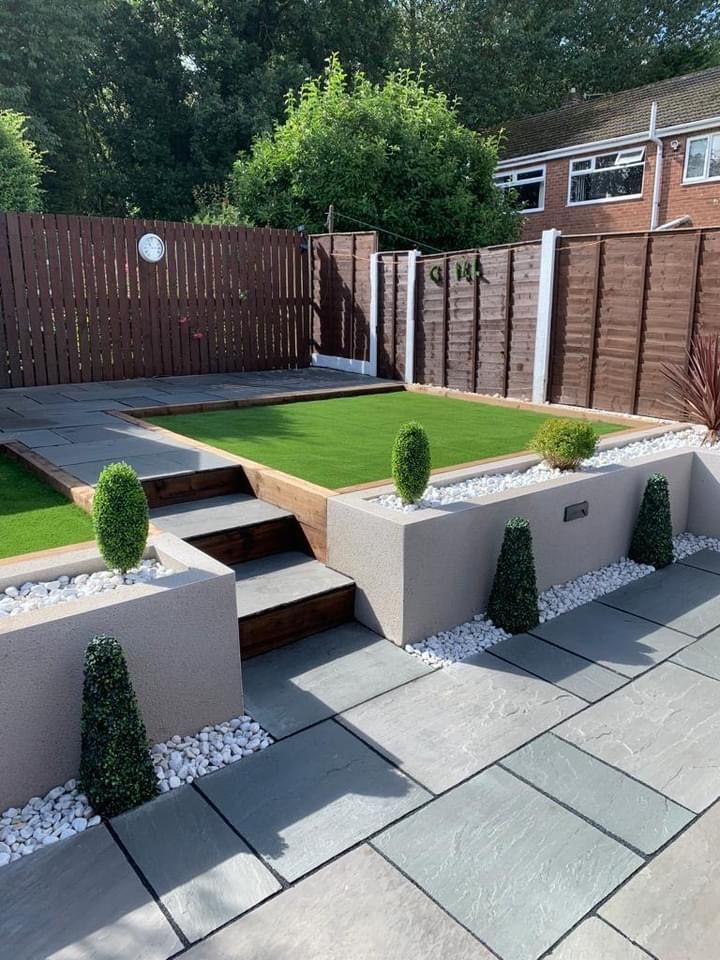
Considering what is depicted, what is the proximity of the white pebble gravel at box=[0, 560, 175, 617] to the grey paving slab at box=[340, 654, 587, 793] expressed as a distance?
3.34ft

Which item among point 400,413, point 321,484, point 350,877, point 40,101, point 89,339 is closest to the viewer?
point 350,877

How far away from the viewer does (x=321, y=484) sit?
13.9 feet

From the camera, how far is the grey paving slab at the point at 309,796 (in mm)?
2221

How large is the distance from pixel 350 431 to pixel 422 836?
412 centimetres

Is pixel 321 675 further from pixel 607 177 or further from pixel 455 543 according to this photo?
pixel 607 177

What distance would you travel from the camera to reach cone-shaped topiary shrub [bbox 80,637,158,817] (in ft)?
7.49

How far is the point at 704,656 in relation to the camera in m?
3.49

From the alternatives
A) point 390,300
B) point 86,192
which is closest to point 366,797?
point 390,300

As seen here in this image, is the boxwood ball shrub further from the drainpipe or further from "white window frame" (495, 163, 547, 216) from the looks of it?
"white window frame" (495, 163, 547, 216)

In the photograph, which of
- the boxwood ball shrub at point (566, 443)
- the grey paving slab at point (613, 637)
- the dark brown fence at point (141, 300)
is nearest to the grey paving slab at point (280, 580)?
the grey paving slab at point (613, 637)

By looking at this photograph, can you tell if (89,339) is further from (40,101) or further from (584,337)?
(40,101)

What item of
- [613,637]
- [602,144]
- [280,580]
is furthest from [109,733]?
[602,144]

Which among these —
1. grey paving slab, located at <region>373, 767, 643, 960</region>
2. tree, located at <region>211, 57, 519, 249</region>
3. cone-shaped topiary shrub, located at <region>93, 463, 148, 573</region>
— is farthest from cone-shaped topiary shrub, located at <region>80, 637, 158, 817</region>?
tree, located at <region>211, 57, 519, 249</region>

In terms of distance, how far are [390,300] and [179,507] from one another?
5832 millimetres
